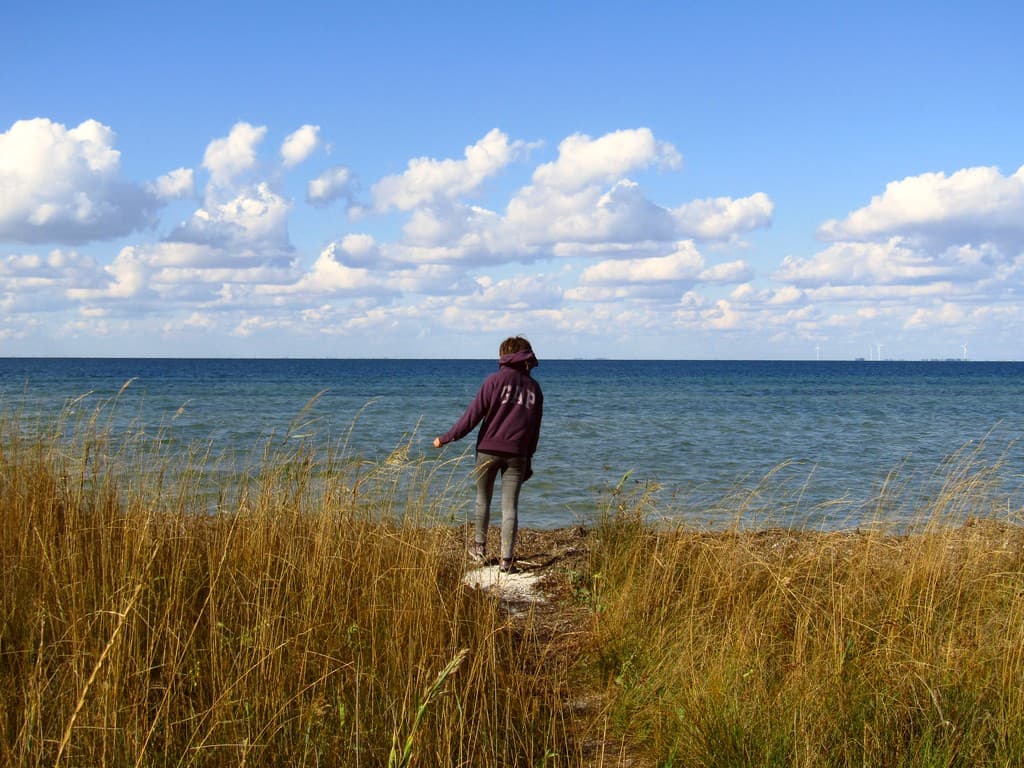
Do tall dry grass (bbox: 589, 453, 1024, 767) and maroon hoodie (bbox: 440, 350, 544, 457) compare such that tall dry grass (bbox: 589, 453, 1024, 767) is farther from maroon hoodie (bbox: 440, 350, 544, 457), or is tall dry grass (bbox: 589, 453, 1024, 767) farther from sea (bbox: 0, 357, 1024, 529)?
maroon hoodie (bbox: 440, 350, 544, 457)

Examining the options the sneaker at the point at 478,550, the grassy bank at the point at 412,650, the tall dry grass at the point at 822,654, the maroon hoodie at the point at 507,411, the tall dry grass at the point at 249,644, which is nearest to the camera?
the tall dry grass at the point at 249,644

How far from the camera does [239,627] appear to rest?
4027 mm

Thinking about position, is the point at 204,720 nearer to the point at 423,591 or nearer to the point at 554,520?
the point at 423,591

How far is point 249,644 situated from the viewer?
3742 mm

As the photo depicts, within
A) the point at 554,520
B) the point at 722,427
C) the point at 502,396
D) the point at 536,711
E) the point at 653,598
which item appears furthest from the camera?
the point at 722,427

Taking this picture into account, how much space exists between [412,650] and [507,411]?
4048 millimetres

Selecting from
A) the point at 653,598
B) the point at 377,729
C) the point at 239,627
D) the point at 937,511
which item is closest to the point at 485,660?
the point at 377,729

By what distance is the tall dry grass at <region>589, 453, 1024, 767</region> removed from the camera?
3.42m

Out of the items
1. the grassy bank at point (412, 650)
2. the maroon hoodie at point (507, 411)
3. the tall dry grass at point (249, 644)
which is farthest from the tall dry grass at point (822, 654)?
the maroon hoodie at point (507, 411)

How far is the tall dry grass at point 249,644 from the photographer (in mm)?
3119

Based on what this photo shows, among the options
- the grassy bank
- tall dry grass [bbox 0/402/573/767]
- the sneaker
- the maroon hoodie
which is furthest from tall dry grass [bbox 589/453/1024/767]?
the maroon hoodie

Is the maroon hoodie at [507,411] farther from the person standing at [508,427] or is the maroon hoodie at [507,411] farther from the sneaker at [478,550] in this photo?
the sneaker at [478,550]

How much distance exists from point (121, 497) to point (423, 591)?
3.01 m

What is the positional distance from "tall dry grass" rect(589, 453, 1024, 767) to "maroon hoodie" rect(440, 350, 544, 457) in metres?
1.45
